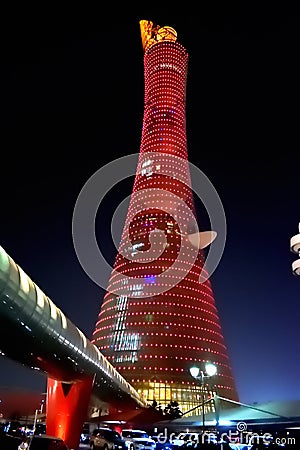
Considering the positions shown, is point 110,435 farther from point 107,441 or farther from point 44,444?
point 44,444

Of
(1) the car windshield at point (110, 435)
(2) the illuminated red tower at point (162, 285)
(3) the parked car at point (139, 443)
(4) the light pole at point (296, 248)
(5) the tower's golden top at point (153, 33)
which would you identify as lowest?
(3) the parked car at point (139, 443)

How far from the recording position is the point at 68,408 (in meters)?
30.3

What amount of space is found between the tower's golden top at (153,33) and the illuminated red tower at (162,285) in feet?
46.3

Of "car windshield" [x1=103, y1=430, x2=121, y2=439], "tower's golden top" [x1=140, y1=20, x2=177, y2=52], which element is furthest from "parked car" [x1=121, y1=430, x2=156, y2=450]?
"tower's golden top" [x1=140, y1=20, x2=177, y2=52]

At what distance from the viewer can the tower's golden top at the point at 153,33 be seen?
108m

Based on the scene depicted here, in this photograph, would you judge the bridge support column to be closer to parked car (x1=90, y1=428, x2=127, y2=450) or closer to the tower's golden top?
parked car (x1=90, y1=428, x2=127, y2=450)

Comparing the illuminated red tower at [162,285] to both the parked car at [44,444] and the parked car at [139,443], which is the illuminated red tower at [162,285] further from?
the parked car at [44,444]

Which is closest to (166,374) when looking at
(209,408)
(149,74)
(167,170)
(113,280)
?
(209,408)

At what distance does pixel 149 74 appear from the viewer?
9856cm

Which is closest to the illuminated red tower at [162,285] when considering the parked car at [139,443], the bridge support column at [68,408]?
the bridge support column at [68,408]

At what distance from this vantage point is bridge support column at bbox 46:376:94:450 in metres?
29.4

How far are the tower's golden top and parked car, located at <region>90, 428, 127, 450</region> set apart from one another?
Answer: 96940mm

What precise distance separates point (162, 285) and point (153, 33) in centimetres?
6668

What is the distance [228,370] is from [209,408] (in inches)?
467
